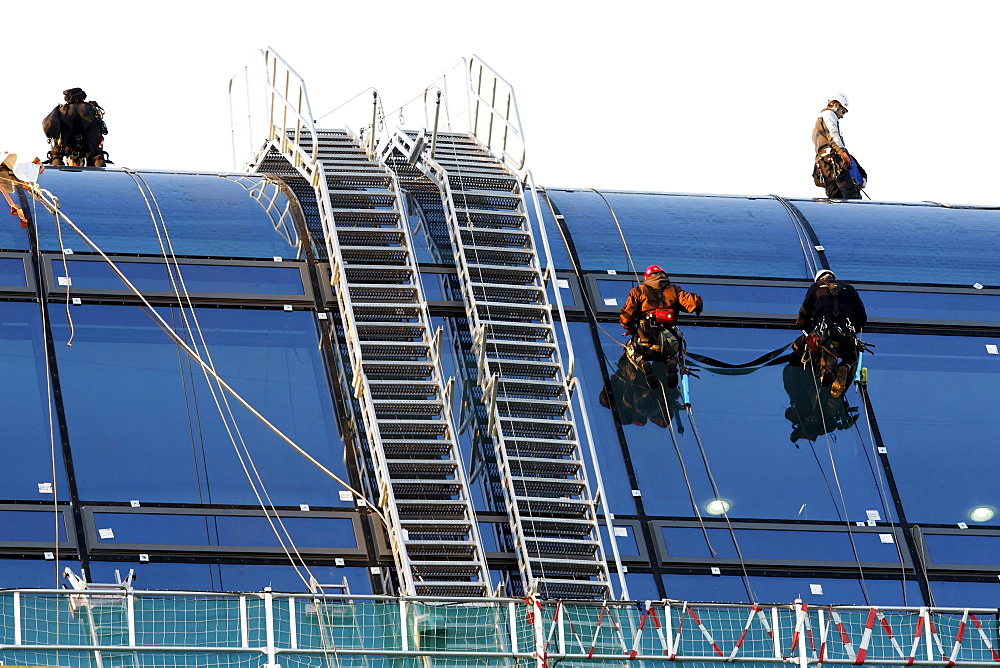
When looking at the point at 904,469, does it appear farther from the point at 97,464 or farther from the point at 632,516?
the point at 97,464

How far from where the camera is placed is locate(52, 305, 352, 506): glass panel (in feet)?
70.1

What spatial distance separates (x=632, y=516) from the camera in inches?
877

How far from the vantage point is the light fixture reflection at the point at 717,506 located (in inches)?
890

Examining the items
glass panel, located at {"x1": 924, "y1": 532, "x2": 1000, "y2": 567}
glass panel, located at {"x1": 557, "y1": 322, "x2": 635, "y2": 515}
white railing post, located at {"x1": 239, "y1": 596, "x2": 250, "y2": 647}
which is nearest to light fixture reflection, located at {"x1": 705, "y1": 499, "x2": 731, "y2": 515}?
glass panel, located at {"x1": 557, "y1": 322, "x2": 635, "y2": 515}

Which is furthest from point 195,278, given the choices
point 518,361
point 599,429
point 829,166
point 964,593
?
point 829,166

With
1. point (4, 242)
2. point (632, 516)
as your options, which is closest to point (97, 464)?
point (4, 242)

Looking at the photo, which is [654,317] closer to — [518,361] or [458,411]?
[518,361]

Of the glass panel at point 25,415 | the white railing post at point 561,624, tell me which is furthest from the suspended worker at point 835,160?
the white railing post at point 561,624

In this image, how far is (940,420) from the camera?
2430 cm

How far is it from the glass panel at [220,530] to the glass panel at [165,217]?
465 centimetres

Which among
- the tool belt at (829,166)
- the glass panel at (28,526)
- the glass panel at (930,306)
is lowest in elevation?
the glass panel at (28,526)

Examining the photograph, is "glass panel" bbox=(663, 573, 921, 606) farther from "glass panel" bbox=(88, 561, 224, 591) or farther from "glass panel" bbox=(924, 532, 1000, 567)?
"glass panel" bbox=(88, 561, 224, 591)

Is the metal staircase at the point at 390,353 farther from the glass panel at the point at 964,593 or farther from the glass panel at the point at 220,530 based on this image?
the glass panel at the point at 964,593

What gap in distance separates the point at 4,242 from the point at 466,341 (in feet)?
21.2
